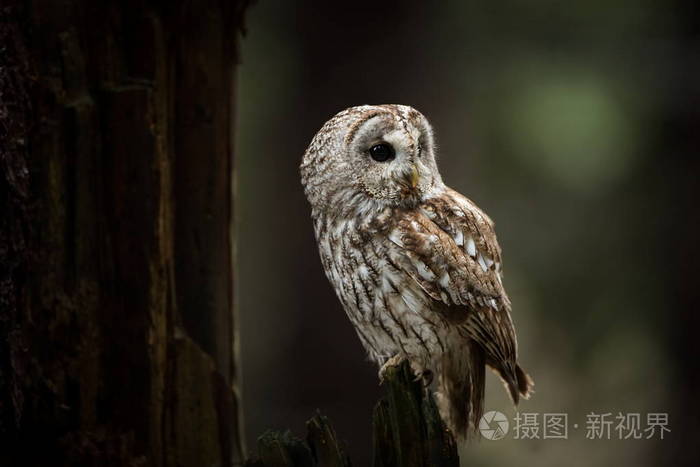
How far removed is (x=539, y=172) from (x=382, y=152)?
1287mm

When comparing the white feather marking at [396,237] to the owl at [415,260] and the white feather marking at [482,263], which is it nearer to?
the owl at [415,260]

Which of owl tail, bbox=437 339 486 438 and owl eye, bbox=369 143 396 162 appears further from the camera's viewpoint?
owl tail, bbox=437 339 486 438

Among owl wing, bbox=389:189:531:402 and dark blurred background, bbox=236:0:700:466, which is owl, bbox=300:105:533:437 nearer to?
owl wing, bbox=389:189:531:402

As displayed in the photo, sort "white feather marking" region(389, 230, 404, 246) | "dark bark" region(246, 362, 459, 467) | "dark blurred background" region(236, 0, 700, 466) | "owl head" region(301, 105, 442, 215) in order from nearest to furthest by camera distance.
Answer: "dark bark" region(246, 362, 459, 467), "owl head" region(301, 105, 442, 215), "white feather marking" region(389, 230, 404, 246), "dark blurred background" region(236, 0, 700, 466)

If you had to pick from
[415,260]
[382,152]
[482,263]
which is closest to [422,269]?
[415,260]

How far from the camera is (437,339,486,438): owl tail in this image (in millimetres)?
1426

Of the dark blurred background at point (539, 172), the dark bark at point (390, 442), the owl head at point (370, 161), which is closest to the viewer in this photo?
the dark bark at point (390, 442)

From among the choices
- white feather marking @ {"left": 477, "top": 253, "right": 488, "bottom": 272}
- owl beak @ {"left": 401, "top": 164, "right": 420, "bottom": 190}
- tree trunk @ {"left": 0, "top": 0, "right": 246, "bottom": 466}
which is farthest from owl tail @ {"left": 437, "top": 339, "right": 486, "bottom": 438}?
tree trunk @ {"left": 0, "top": 0, "right": 246, "bottom": 466}

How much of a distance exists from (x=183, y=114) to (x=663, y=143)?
5.24ft

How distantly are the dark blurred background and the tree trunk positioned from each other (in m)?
0.82

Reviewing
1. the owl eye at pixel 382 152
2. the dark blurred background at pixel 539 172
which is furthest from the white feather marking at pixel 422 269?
the dark blurred background at pixel 539 172

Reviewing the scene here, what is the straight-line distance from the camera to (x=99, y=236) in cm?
127

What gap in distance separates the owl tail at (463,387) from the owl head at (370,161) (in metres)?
0.33

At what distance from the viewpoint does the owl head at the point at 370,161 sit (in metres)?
1.21
